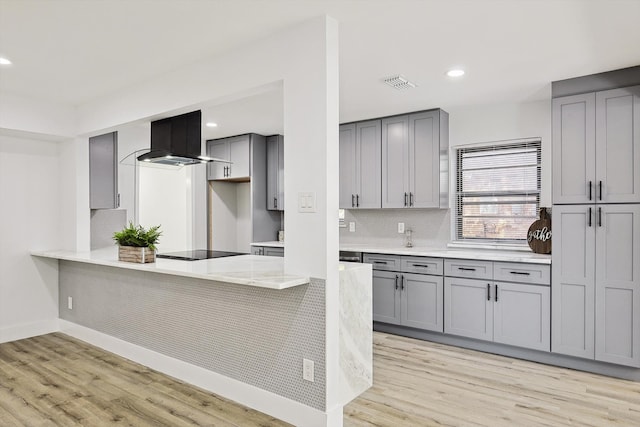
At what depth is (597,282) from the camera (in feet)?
10.9

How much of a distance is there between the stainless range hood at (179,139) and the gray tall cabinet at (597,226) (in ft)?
10.1

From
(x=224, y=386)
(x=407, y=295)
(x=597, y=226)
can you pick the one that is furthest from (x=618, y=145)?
(x=224, y=386)

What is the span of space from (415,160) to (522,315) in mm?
1913

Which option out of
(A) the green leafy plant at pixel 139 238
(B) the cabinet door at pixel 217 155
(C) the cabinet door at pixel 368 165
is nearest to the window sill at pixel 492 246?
(C) the cabinet door at pixel 368 165

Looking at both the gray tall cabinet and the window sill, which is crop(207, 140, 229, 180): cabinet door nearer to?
the window sill

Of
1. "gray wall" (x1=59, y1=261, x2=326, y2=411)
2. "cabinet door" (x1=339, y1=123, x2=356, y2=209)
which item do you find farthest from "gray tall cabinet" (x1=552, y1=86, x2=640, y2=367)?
"gray wall" (x1=59, y1=261, x2=326, y2=411)

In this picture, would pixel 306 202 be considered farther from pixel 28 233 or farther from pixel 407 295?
pixel 28 233

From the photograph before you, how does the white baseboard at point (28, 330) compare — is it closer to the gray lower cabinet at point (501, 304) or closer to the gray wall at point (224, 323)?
the gray wall at point (224, 323)

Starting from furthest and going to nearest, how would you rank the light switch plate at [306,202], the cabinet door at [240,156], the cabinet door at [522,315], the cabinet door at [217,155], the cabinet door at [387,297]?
the cabinet door at [217,155] < the cabinet door at [240,156] < the cabinet door at [387,297] < the cabinet door at [522,315] < the light switch plate at [306,202]

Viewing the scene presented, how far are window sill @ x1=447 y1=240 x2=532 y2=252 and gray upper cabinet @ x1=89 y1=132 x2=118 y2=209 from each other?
3.90m

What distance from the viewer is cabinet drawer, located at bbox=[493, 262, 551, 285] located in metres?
3.55

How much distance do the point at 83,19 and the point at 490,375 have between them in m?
3.82

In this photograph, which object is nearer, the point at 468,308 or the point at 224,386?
the point at 224,386

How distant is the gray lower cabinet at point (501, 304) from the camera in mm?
3561
